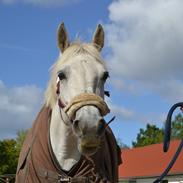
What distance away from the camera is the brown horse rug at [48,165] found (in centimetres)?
581

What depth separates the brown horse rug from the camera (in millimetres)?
5809

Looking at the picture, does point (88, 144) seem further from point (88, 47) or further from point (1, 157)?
point (1, 157)

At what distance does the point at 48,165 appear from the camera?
584 centimetres

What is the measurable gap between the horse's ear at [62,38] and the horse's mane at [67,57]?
0.08 metres

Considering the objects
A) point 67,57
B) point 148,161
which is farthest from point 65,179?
point 148,161

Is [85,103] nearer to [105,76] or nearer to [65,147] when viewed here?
[105,76]

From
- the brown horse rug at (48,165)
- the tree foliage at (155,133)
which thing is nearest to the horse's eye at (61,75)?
the brown horse rug at (48,165)

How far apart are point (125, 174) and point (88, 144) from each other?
1739 inches

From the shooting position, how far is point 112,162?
21.9ft

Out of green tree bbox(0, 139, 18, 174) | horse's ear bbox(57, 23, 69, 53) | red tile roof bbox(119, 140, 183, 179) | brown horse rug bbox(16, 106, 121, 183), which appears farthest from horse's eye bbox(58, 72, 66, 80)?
green tree bbox(0, 139, 18, 174)

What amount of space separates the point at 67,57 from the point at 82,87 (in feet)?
1.83

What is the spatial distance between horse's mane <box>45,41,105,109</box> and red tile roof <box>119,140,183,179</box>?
34857 mm

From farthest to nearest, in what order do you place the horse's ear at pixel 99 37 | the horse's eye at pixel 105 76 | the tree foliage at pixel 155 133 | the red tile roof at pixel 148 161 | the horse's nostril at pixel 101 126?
the tree foliage at pixel 155 133 < the red tile roof at pixel 148 161 < the horse's ear at pixel 99 37 < the horse's eye at pixel 105 76 < the horse's nostril at pixel 101 126

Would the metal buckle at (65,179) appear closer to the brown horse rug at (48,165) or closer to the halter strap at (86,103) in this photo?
the brown horse rug at (48,165)
